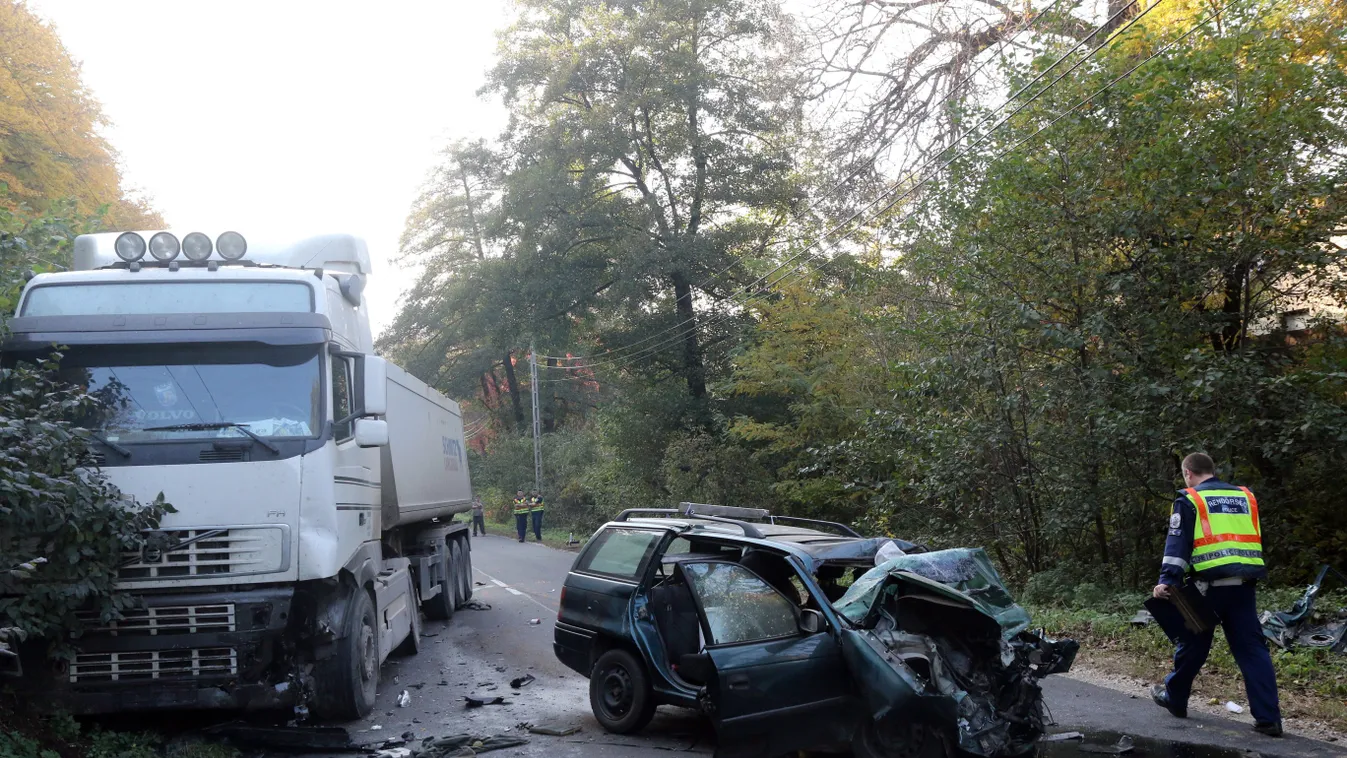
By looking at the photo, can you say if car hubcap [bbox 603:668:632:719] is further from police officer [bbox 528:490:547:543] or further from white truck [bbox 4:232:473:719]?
police officer [bbox 528:490:547:543]

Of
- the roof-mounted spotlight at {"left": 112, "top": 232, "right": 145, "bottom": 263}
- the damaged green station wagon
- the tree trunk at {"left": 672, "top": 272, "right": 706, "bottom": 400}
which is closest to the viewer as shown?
the damaged green station wagon

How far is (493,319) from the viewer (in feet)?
91.8

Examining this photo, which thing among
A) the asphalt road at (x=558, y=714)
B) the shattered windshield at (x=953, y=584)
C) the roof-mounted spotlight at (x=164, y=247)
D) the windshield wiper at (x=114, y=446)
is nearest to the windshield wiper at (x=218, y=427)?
the windshield wiper at (x=114, y=446)

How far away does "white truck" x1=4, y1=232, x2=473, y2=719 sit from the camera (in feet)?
21.6

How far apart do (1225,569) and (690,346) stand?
21616 millimetres

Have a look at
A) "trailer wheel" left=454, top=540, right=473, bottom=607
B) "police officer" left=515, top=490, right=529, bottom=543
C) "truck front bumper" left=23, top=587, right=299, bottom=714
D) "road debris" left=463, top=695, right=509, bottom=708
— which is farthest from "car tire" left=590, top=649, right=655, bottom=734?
"police officer" left=515, top=490, right=529, bottom=543

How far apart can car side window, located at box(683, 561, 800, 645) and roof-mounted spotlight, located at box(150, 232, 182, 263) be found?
4.78 metres

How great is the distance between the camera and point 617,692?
688 centimetres

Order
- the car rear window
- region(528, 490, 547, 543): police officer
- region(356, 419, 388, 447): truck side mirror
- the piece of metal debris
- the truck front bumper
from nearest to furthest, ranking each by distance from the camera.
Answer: the piece of metal debris → the truck front bumper → the car rear window → region(356, 419, 388, 447): truck side mirror → region(528, 490, 547, 543): police officer

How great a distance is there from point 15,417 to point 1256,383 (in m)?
10.1

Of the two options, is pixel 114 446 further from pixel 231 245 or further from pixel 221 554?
pixel 231 245

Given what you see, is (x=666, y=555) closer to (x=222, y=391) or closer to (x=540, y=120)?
(x=222, y=391)

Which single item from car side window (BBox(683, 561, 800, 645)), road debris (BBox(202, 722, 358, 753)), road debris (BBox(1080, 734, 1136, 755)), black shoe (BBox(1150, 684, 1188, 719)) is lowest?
road debris (BBox(1080, 734, 1136, 755))

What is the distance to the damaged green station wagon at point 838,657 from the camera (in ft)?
17.7
